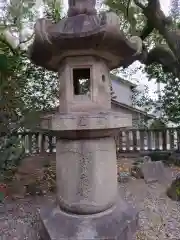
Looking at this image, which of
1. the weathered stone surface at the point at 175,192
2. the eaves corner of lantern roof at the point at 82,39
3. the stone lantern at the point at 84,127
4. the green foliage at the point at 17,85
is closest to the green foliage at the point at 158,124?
the green foliage at the point at 17,85

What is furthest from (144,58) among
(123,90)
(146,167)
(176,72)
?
(123,90)

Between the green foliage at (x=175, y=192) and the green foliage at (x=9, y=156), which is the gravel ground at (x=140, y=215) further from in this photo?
the green foliage at (x=9, y=156)

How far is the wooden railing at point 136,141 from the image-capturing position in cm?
826

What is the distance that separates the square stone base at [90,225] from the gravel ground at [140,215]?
31 cm

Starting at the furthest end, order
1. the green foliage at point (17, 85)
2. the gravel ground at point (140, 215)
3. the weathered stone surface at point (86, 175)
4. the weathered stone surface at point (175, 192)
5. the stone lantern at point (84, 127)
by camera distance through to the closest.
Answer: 1. the green foliage at point (17, 85)
2. the weathered stone surface at point (175, 192)
3. the gravel ground at point (140, 215)
4. the weathered stone surface at point (86, 175)
5. the stone lantern at point (84, 127)

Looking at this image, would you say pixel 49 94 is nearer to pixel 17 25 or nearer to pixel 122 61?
pixel 17 25

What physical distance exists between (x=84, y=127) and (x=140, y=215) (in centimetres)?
193

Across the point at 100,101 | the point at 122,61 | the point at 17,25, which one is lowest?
the point at 100,101

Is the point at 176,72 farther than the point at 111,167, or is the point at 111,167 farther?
the point at 176,72

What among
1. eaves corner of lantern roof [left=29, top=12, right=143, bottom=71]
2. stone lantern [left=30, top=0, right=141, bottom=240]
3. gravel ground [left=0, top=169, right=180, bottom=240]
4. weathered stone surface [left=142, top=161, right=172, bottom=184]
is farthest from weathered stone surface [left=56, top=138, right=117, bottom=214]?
weathered stone surface [left=142, top=161, right=172, bottom=184]

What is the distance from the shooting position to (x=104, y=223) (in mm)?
2871

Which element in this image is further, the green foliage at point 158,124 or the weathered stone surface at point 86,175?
the green foliage at point 158,124

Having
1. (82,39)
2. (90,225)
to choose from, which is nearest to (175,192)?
(90,225)

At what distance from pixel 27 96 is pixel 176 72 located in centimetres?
460
